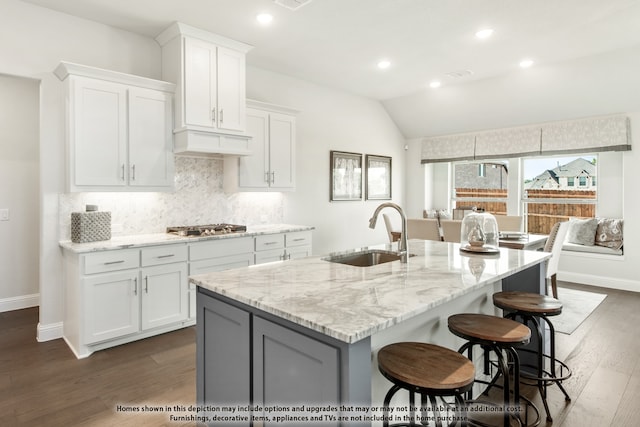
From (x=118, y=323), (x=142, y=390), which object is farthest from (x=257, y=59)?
(x=142, y=390)

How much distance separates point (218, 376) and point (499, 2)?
3.49 meters

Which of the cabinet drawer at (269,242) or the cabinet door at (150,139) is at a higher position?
the cabinet door at (150,139)

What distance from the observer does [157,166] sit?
3633mm

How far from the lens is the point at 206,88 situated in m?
3.74

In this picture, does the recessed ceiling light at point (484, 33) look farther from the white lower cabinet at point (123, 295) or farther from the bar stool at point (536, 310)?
the white lower cabinet at point (123, 295)

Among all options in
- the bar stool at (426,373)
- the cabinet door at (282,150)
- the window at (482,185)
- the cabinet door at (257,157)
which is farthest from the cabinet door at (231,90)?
the window at (482,185)

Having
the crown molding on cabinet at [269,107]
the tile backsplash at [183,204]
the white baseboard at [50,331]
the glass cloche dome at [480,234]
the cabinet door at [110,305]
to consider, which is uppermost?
the crown molding on cabinet at [269,107]

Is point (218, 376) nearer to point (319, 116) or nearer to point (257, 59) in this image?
point (257, 59)

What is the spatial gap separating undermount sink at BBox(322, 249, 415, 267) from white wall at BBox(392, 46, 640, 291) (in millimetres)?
3979

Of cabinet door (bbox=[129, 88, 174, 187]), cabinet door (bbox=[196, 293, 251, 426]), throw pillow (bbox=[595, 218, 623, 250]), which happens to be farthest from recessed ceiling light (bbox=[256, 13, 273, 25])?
throw pillow (bbox=[595, 218, 623, 250])

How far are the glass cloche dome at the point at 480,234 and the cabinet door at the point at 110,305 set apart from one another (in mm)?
2684

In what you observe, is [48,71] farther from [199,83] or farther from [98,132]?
[199,83]

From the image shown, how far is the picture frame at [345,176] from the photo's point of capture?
578 centimetres

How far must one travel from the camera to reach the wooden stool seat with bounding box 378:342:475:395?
1.38 meters
